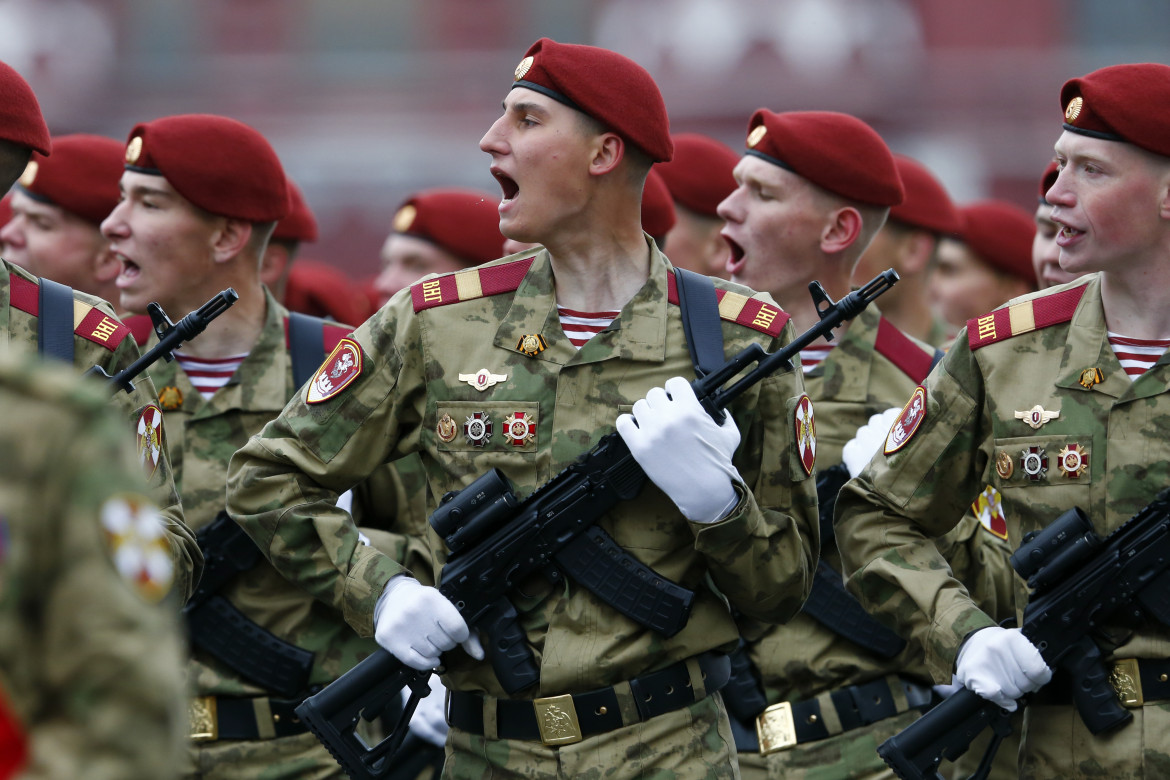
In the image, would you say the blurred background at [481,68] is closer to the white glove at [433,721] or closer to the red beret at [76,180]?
the red beret at [76,180]

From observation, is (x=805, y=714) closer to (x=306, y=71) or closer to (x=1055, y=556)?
(x=1055, y=556)

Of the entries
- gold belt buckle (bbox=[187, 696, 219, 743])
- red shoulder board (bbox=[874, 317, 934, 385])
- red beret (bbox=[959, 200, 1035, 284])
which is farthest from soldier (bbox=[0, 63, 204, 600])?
red beret (bbox=[959, 200, 1035, 284])

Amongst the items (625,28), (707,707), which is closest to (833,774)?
(707,707)

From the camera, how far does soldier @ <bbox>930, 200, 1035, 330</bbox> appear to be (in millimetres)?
8445

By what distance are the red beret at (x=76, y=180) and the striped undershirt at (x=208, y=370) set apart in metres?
1.19

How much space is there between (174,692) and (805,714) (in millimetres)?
3122

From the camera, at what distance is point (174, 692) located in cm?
203

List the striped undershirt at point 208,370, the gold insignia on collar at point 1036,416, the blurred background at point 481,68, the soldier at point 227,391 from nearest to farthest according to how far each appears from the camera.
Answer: the gold insignia on collar at point 1036,416, the soldier at point 227,391, the striped undershirt at point 208,370, the blurred background at point 481,68

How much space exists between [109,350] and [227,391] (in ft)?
3.16

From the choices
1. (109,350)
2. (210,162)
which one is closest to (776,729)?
(109,350)

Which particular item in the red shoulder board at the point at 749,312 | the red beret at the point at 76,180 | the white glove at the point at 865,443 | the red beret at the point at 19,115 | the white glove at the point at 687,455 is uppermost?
the red beret at the point at 19,115

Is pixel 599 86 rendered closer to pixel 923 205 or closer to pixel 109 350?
pixel 109 350

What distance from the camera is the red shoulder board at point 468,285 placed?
4.19m

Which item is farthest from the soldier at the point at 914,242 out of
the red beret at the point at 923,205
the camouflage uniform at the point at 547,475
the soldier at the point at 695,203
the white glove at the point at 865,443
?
the camouflage uniform at the point at 547,475
